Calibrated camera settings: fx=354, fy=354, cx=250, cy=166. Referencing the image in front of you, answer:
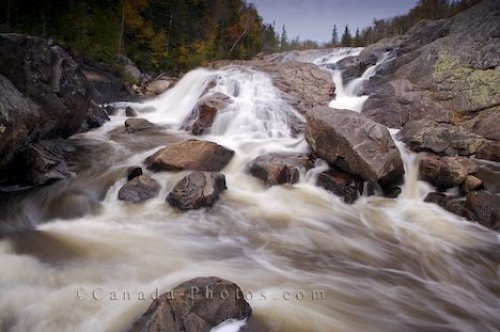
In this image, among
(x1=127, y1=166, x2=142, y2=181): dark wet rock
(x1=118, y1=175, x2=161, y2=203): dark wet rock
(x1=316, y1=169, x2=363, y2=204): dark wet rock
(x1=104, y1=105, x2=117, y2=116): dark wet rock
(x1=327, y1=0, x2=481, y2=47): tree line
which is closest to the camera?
(x1=118, y1=175, x2=161, y2=203): dark wet rock

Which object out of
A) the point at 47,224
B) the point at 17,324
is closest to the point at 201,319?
the point at 17,324

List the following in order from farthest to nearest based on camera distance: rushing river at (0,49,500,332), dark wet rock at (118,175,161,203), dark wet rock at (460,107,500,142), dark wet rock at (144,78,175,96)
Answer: dark wet rock at (144,78,175,96) < dark wet rock at (460,107,500,142) < dark wet rock at (118,175,161,203) < rushing river at (0,49,500,332)

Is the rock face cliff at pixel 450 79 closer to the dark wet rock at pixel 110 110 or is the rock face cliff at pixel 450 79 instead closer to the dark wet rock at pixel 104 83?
the dark wet rock at pixel 110 110

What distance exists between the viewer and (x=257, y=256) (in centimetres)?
579

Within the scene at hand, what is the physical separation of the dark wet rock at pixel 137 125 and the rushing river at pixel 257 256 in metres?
2.66

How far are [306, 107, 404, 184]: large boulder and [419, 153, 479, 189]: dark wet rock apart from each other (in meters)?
0.70

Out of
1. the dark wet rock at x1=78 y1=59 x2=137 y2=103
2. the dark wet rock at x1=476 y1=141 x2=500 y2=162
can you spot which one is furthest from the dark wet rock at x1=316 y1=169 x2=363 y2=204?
the dark wet rock at x1=78 y1=59 x2=137 y2=103

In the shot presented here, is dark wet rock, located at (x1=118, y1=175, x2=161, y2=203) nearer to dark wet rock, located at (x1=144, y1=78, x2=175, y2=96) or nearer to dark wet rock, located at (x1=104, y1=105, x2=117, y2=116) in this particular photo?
dark wet rock, located at (x1=104, y1=105, x2=117, y2=116)

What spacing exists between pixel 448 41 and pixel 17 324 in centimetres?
1657

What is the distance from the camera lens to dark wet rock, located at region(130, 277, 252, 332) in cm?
329

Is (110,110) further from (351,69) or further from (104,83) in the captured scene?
(351,69)

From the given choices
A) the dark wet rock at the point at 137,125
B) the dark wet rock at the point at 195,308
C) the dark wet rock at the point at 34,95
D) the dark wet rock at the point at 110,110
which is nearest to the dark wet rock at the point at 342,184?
the dark wet rock at the point at 195,308

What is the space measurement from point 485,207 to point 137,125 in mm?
10519

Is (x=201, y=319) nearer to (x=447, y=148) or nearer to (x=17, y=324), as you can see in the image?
(x=17, y=324)
